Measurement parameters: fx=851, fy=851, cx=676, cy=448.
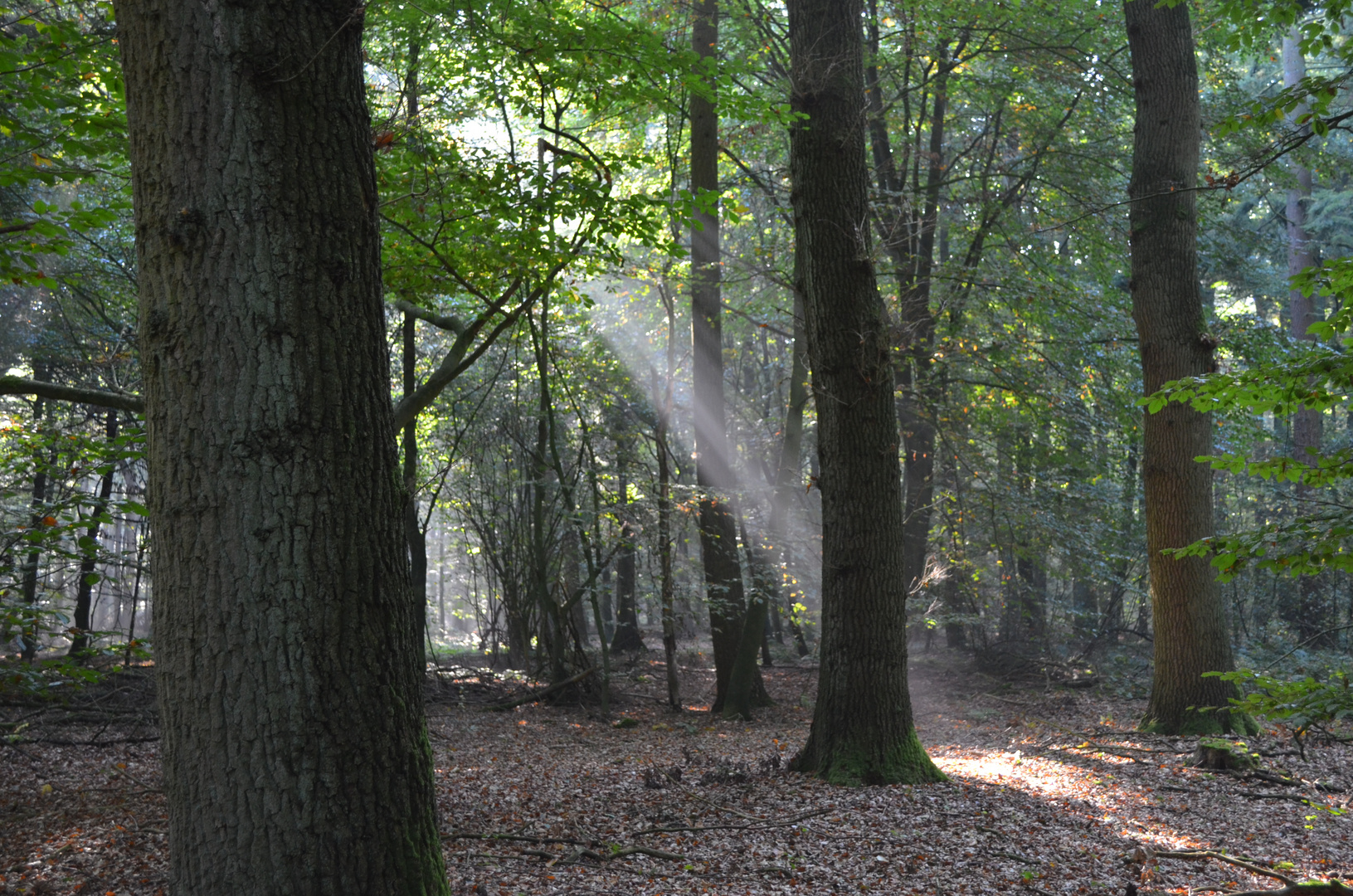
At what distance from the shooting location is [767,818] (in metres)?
5.17

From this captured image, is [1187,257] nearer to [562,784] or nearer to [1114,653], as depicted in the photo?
[562,784]

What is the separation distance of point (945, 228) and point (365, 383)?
1269 cm

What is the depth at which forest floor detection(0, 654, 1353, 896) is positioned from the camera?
13.8 feet

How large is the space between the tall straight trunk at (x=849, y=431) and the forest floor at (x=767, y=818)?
45cm

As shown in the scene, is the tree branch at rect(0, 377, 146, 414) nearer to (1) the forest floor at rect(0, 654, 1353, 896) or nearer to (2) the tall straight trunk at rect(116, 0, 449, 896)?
(1) the forest floor at rect(0, 654, 1353, 896)

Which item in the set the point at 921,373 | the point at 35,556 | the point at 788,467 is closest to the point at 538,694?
the point at 788,467

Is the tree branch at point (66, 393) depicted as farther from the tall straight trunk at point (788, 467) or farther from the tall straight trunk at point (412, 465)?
the tall straight trunk at point (788, 467)

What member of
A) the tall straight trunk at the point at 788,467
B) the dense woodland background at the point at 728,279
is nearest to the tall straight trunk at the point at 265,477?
the dense woodland background at the point at 728,279

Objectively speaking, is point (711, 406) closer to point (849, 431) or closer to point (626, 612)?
point (849, 431)

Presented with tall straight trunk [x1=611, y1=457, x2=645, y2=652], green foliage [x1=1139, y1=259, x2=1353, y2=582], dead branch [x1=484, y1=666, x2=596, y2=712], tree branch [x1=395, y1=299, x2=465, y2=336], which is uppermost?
tree branch [x1=395, y1=299, x2=465, y2=336]

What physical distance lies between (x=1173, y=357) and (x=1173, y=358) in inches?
0.6

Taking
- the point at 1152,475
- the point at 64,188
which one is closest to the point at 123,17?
the point at 1152,475

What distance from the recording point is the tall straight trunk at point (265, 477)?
2.28m

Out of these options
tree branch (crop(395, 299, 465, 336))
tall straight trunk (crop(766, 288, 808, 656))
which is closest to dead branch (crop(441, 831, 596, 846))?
tree branch (crop(395, 299, 465, 336))
